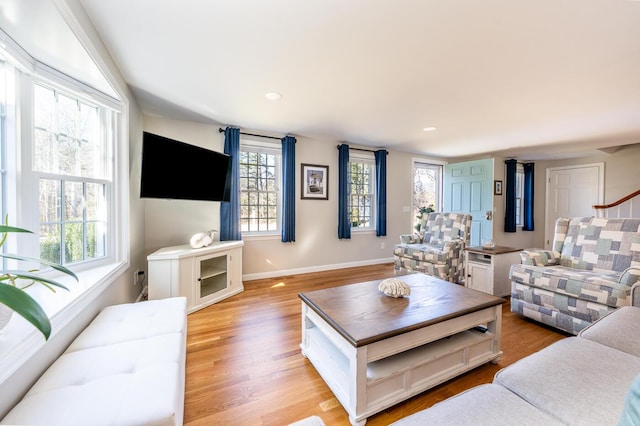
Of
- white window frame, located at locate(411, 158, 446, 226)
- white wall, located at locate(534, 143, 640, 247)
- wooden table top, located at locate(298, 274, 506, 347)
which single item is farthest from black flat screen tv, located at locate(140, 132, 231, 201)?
white wall, located at locate(534, 143, 640, 247)

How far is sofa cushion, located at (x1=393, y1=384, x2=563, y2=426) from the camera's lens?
773 millimetres

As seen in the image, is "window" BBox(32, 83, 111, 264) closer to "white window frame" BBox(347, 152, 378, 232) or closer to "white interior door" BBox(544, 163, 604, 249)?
"white window frame" BBox(347, 152, 378, 232)

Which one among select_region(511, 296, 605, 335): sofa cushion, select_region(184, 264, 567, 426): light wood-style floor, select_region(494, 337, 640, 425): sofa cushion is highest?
select_region(494, 337, 640, 425): sofa cushion

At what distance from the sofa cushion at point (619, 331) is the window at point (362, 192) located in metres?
3.46

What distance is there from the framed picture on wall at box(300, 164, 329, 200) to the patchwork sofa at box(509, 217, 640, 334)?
2737mm

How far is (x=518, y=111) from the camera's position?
9.52 ft

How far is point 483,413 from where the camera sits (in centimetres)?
80

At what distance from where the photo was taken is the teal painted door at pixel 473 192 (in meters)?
4.62

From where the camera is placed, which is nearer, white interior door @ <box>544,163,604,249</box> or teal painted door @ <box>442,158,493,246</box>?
teal painted door @ <box>442,158,493,246</box>

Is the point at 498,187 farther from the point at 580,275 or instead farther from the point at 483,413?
the point at 483,413

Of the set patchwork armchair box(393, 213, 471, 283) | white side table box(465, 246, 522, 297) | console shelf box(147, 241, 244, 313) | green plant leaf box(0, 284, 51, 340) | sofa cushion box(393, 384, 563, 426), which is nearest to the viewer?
green plant leaf box(0, 284, 51, 340)

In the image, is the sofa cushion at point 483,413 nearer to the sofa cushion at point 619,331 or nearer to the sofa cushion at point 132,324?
the sofa cushion at point 619,331

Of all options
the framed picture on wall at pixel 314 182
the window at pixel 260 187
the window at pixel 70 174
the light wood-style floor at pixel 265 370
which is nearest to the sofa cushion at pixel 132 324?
the light wood-style floor at pixel 265 370

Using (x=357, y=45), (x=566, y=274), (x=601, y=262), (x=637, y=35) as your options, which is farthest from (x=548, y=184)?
(x=357, y=45)
